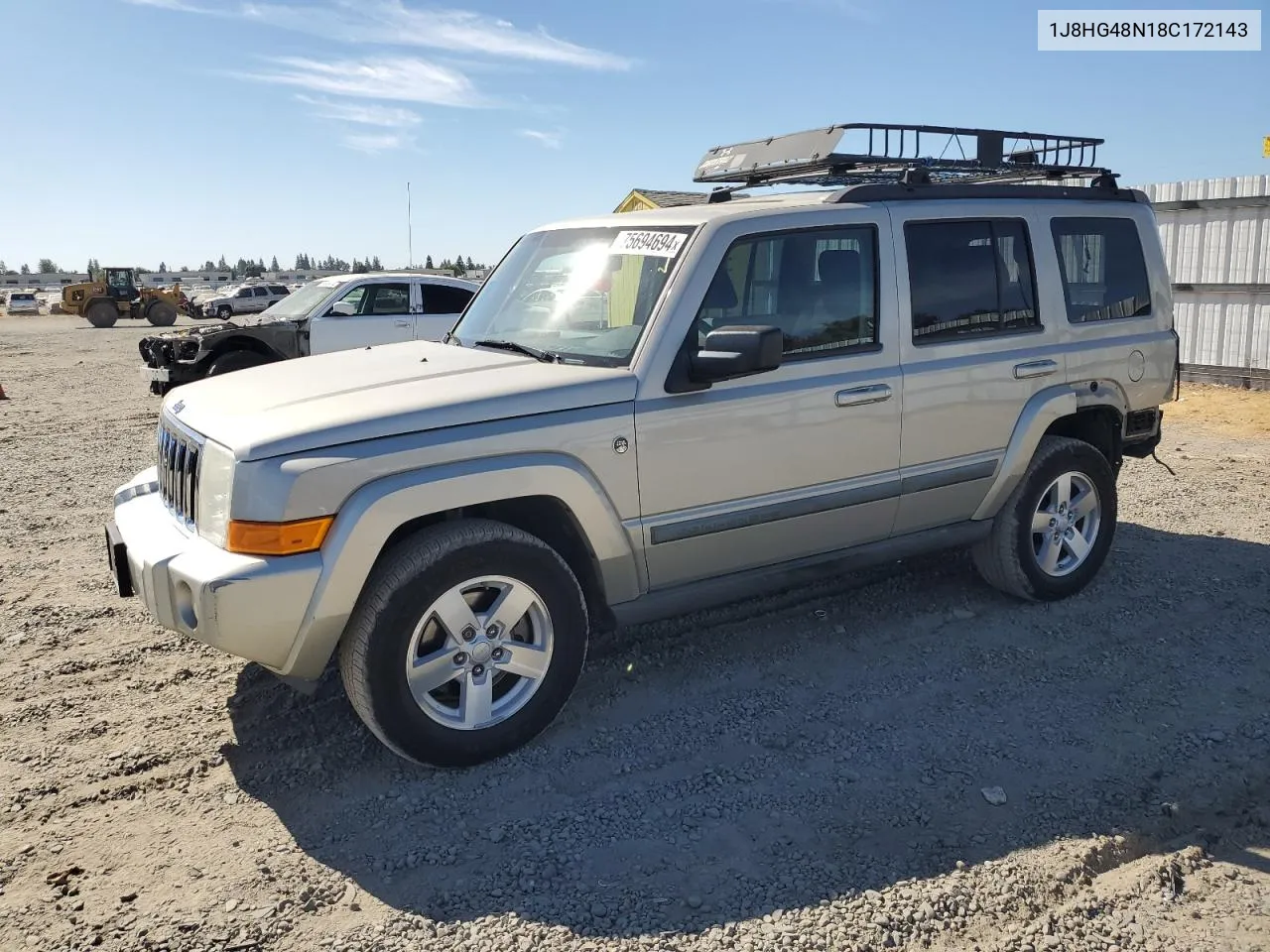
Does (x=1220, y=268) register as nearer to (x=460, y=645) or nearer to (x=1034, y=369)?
(x=1034, y=369)

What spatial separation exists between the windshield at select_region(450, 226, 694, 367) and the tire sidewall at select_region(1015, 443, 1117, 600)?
2.26 metres

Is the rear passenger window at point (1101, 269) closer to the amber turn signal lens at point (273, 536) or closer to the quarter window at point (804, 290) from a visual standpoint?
the quarter window at point (804, 290)

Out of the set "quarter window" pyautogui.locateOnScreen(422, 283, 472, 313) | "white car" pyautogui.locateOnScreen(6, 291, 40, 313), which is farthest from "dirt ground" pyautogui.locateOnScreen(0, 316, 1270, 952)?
"white car" pyautogui.locateOnScreen(6, 291, 40, 313)

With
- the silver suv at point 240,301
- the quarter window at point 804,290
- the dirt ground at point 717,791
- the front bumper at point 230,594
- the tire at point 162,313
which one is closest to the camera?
the dirt ground at point 717,791

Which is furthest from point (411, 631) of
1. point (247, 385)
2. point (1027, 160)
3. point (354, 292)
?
point (354, 292)

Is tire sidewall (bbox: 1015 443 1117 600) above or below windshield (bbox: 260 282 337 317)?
below

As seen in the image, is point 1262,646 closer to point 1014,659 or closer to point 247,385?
point 1014,659

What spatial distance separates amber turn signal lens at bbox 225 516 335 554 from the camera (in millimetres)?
3207

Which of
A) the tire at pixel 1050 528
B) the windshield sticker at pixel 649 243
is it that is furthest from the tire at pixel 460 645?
the tire at pixel 1050 528

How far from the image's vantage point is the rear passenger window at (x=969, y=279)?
178 inches

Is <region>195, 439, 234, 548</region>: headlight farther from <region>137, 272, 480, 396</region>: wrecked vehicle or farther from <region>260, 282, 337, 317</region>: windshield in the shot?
<region>260, 282, 337, 317</region>: windshield

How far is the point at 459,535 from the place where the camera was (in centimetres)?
349

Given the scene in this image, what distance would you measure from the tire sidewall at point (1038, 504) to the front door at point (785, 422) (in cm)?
88

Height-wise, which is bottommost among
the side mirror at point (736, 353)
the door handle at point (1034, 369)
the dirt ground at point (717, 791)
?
Answer: the dirt ground at point (717, 791)
